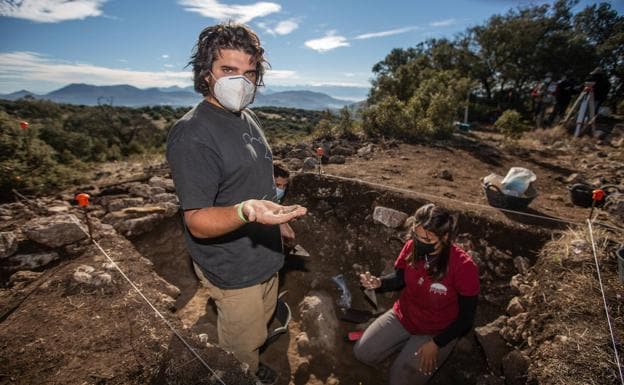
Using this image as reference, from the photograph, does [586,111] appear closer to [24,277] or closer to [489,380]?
[489,380]

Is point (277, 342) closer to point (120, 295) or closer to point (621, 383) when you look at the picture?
point (120, 295)

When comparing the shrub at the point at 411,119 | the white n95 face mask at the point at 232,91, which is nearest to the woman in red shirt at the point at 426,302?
the white n95 face mask at the point at 232,91

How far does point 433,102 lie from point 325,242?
20.8ft

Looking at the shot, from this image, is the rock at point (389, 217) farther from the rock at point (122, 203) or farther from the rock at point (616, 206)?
the rock at point (122, 203)

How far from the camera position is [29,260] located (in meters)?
2.97

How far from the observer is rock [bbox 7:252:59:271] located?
115 inches

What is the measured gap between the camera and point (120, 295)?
102 inches

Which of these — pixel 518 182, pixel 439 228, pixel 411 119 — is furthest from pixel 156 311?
pixel 411 119

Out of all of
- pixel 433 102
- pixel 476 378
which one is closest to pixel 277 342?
pixel 476 378

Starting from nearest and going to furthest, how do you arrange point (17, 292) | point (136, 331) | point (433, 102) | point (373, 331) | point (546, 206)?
point (136, 331), point (17, 292), point (373, 331), point (546, 206), point (433, 102)

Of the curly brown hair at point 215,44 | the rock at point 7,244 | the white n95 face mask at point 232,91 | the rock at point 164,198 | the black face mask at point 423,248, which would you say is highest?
the curly brown hair at point 215,44

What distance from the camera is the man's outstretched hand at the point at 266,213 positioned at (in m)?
1.27

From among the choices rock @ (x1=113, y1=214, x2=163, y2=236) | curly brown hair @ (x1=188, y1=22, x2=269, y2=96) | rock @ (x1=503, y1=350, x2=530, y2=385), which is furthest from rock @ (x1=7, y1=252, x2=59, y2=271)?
rock @ (x1=503, y1=350, x2=530, y2=385)

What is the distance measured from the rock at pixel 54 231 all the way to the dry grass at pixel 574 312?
4751 mm
